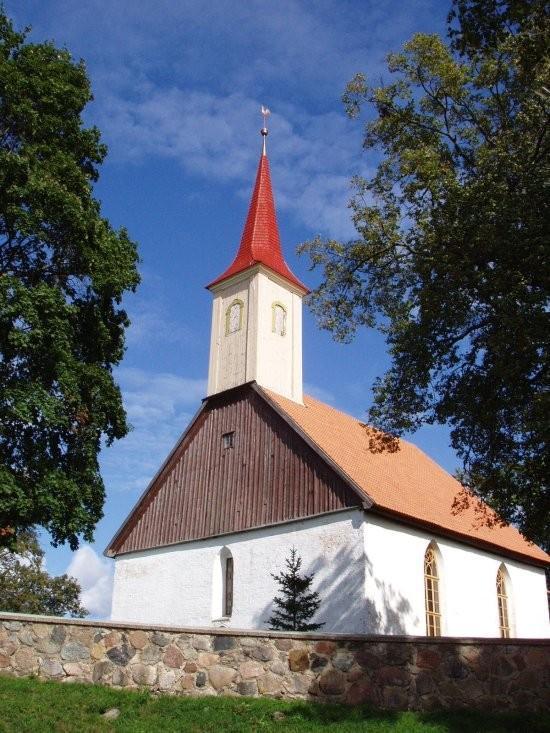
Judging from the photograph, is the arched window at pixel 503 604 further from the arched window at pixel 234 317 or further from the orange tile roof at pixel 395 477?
the arched window at pixel 234 317

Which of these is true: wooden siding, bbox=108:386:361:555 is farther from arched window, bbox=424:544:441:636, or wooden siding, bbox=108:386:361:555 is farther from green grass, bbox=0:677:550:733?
green grass, bbox=0:677:550:733

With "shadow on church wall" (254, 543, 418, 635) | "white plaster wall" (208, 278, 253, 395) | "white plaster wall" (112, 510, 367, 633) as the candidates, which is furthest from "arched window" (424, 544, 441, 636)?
"white plaster wall" (208, 278, 253, 395)

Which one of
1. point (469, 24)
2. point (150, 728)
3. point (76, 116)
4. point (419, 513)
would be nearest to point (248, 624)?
point (419, 513)

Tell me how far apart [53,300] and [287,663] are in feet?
28.0

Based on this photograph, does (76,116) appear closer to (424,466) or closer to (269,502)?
(269,502)

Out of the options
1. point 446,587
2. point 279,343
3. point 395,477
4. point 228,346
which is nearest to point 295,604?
point 446,587

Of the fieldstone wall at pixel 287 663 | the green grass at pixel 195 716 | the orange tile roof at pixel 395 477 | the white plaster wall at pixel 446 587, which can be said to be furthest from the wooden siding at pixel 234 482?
the green grass at pixel 195 716

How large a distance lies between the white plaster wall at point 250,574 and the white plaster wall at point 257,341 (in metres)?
5.30

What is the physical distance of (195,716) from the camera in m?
9.55

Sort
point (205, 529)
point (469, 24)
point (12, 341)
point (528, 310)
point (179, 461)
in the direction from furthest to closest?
point (179, 461) → point (205, 529) → point (12, 341) → point (528, 310) → point (469, 24)

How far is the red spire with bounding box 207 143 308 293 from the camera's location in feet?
86.2

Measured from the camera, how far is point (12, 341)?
14672 mm

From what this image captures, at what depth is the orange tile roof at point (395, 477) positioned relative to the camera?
67.4 feet

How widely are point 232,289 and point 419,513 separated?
10160 millimetres
